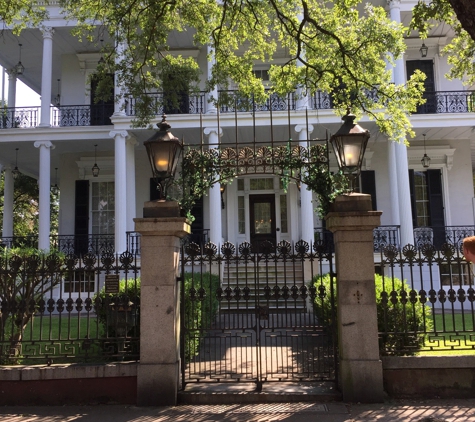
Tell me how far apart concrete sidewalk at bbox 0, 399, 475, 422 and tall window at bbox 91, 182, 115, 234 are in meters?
12.3

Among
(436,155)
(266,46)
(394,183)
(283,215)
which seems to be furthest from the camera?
(283,215)

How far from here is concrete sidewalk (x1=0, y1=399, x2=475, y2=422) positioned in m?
5.13

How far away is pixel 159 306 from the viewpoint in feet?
19.1

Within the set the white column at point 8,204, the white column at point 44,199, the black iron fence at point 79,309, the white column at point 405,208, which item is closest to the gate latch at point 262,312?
the black iron fence at point 79,309

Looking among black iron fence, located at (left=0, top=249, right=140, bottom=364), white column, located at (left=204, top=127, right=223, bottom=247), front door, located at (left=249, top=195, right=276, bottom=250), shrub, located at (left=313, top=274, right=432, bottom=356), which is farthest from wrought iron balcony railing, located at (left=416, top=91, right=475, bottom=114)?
black iron fence, located at (left=0, top=249, right=140, bottom=364)

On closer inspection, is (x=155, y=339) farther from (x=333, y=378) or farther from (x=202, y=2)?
(x=202, y=2)

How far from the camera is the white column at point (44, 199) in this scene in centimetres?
1516

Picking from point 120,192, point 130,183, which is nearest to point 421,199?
point 130,183

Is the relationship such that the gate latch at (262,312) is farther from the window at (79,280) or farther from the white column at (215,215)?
the white column at (215,215)

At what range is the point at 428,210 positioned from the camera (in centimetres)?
1677

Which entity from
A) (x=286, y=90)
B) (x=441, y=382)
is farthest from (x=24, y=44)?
(x=441, y=382)

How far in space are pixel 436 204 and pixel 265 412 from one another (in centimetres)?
1335

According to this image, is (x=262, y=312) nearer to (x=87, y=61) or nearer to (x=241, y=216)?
(x=241, y=216)

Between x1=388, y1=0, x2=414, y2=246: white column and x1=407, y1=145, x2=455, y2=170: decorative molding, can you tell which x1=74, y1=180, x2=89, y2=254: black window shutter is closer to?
x1=388, y1=0, x2=414, y2=246: white column
